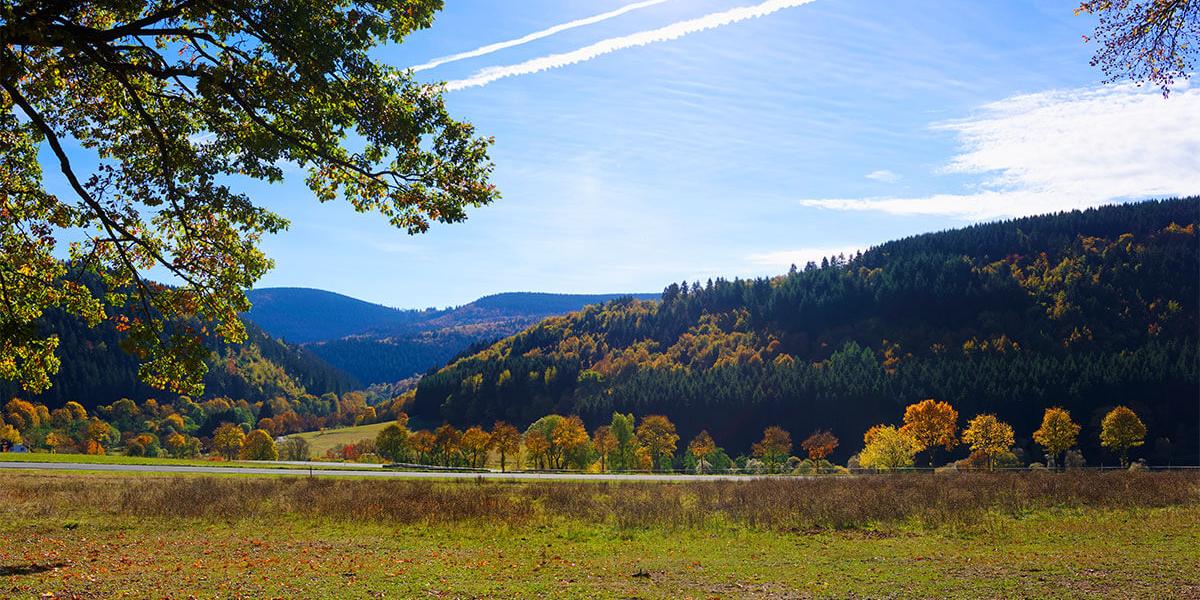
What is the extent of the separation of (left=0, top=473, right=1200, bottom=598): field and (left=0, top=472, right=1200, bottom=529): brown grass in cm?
13

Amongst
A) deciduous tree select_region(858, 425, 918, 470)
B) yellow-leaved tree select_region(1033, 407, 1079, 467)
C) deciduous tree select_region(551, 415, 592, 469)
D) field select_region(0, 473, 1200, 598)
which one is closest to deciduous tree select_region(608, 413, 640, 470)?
deciduous tree select_region(551, 415, 592, 469)

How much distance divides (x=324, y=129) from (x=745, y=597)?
11792mm

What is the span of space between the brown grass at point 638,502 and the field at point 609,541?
129 millimetres

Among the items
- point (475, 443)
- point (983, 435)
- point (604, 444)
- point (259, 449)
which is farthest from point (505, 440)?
point (983, 435)

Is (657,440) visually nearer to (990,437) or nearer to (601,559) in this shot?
(990,437)

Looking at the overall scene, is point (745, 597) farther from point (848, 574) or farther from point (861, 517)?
point (861, 517)

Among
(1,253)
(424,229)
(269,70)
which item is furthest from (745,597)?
(1,253)

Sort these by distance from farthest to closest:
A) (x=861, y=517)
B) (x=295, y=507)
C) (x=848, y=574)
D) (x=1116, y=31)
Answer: (x=295, y=507) < (x=861, y=517) < (x=848, y=574) < (x=1116, y=31)

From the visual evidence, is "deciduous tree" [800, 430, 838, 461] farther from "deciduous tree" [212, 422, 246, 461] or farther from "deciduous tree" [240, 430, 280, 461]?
"deciduous tree" [212, 422, 246, 461]

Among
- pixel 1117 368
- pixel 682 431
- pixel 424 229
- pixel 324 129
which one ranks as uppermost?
pixel 324 129

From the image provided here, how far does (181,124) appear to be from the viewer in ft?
45.9

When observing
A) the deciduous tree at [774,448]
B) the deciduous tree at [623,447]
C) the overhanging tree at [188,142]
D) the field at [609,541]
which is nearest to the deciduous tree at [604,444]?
the deciduous tree at [623,447]

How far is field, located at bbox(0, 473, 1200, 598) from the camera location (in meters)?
15.8

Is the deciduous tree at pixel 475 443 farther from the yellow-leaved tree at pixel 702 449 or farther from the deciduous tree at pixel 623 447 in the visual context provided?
the yellow-leaved tree at pixel 702 449
